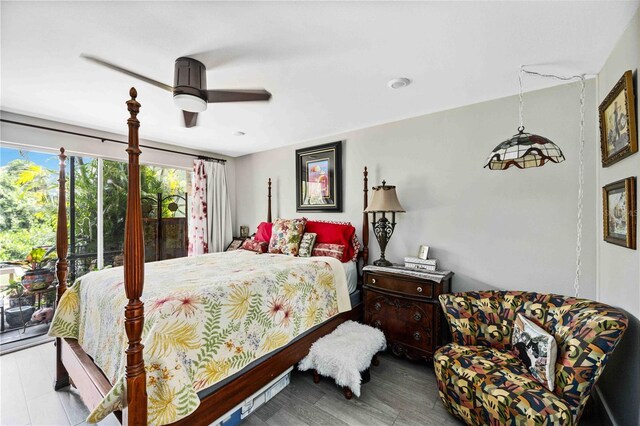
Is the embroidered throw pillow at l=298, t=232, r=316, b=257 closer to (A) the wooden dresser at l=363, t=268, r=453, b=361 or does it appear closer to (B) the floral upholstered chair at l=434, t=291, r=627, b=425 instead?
(A) the wooden dresser at l=363, t=268, r=453, b=361

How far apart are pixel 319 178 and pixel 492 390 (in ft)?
9.12

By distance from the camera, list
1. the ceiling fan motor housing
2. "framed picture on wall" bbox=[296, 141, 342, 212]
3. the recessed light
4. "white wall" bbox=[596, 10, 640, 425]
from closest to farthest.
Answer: "white wall" bbox=[596, 10, 640, 425] → the ceiling fan motor housing → the recessed light → "framed picture on wall" bbox=[296, 141, 342, 212]

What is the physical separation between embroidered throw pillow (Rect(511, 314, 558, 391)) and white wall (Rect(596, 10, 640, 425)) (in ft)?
1.13

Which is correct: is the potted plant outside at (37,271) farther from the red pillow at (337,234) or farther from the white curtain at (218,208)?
the red pillow at (337,234)

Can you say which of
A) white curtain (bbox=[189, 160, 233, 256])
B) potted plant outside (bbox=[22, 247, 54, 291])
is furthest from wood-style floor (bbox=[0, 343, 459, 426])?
white curtain (bbox=[189, 160, 233, 256])

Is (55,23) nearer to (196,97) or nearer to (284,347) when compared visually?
(196,97)

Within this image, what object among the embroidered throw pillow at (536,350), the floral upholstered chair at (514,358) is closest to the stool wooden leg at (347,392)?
the floral upholstered chair at (514,358)

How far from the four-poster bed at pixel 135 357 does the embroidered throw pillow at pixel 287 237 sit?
3.26 feet

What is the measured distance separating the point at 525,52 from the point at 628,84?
1.88 feet

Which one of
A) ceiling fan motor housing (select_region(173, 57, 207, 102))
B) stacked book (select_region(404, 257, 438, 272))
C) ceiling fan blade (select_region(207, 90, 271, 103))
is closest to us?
ceiling fan motor housing (select_region(173, 57, 207, 102))

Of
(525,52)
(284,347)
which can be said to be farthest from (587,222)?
(284,347)

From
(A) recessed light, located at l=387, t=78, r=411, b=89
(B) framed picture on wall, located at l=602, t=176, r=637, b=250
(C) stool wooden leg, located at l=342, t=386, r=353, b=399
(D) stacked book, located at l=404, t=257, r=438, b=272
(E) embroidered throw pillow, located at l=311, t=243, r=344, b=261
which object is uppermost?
(A) recessed light, located at l=387, t=78, r=411, b=89

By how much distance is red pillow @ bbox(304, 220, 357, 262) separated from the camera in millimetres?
3058

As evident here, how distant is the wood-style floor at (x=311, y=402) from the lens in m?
1.77
